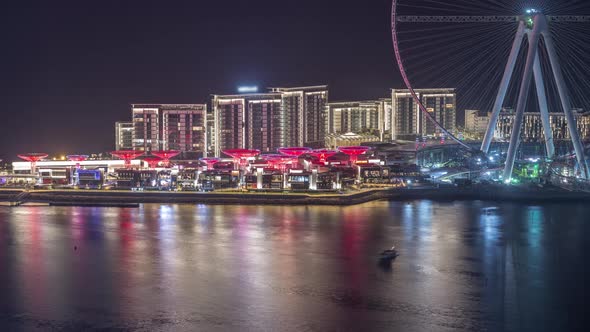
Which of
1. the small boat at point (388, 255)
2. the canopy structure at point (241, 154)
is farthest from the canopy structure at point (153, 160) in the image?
the small boat at point (388, 255)

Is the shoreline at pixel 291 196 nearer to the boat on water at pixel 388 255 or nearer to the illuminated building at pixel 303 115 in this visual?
the boat on water at pixel 388 255

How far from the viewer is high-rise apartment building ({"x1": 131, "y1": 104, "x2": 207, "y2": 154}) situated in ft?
128

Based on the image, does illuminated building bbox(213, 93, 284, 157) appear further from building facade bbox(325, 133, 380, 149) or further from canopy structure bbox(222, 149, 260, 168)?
canopy structure bbox(222, 149, 260, 168)

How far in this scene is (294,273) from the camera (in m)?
7.73

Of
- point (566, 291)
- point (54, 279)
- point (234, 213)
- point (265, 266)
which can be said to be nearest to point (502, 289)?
point (566, 291)

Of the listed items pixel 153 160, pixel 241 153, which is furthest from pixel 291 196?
pixel 153 160

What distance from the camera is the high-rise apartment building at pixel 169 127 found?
1534 inches

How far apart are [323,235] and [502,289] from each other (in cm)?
426

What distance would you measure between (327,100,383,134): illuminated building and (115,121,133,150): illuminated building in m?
13.7

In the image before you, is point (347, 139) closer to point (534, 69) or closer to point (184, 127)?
point (184, 127)

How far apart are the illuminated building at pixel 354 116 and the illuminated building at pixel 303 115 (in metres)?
2.71

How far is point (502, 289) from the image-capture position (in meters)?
6.90

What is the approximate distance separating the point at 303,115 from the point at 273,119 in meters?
1.94

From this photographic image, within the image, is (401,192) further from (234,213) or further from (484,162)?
(234,213)
